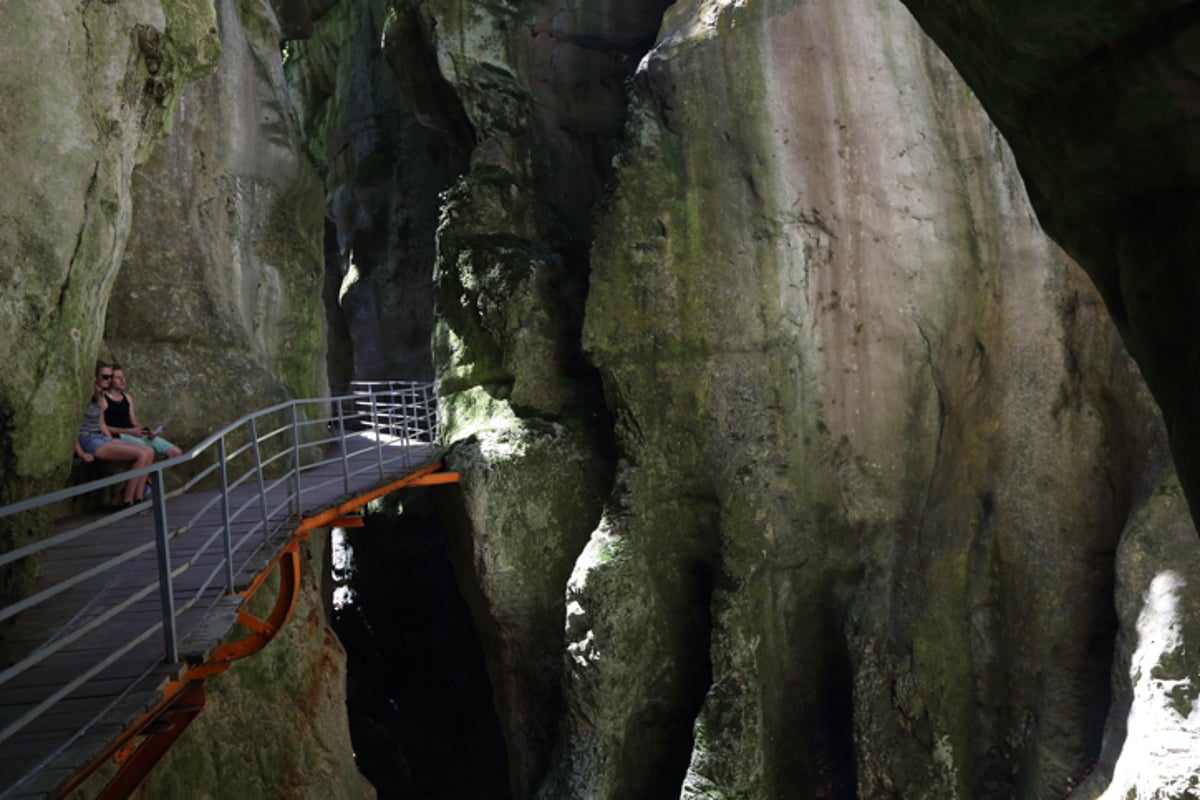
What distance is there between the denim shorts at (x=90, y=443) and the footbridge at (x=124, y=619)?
461 millimetres

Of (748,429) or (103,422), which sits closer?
(103,422)

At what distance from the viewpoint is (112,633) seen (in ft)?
14.1

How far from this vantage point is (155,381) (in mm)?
8781

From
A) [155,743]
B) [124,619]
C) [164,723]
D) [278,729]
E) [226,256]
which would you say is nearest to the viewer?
[164,723]

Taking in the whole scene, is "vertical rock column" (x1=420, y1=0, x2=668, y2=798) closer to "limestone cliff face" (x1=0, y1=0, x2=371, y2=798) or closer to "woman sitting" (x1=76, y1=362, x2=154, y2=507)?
"limestone cliff face" (x1=0, y1=0, x2=371, y2=798)

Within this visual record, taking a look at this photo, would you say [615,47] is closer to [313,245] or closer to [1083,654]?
[313,245]

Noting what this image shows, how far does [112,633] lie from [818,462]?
7.03m

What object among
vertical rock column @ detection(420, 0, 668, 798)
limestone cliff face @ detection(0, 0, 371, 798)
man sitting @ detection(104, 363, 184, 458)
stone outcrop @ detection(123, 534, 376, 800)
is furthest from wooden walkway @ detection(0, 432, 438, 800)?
vertical rock column @ detection(420, 0, 668, 798)

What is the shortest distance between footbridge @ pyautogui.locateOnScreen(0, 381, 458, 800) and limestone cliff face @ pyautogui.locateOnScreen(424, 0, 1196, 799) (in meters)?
3.31

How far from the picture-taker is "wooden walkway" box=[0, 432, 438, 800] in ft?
10.4

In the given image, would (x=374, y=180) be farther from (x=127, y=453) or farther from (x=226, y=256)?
(x=127, y=453)

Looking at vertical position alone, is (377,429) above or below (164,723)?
above

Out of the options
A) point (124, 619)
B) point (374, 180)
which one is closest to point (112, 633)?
point (124, 619)

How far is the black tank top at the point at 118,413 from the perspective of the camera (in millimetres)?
7332
